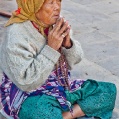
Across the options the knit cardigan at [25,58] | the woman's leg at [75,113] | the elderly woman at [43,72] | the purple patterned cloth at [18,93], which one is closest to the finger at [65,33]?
the elderly woman at [43,72]

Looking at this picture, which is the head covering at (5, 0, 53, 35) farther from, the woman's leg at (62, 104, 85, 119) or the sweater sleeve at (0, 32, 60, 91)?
the woman's leg at (62, 104, 85, 119)

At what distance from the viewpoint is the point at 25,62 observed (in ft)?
9.69

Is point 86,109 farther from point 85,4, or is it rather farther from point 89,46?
point 85,4

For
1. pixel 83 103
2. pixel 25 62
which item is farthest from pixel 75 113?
pixel 25 62

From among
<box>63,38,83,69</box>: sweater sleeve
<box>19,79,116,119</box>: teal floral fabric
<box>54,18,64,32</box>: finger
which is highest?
<box>54,18,64,32</box>: finger

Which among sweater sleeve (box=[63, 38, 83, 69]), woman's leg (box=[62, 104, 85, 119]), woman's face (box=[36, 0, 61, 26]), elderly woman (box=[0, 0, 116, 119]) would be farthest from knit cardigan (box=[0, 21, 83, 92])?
woman's leg (box=[62, 104, 85, 119])

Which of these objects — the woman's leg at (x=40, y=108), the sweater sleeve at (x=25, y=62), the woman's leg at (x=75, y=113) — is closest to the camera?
the sweater sleeve at (x=25, y=62)

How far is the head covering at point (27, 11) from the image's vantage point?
297 cm

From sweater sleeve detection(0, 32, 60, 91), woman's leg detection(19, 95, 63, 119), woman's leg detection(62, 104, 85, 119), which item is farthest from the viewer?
woman's leg detection(62, 104, 85, 119)

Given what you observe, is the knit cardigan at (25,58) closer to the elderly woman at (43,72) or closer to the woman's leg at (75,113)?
the elderly woman at (43,72)

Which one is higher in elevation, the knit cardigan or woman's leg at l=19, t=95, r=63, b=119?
the knit cardigan

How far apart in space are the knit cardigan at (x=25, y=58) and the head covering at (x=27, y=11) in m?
0.04

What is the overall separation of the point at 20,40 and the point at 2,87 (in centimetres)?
54

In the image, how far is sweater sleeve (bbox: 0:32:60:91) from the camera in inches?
116
